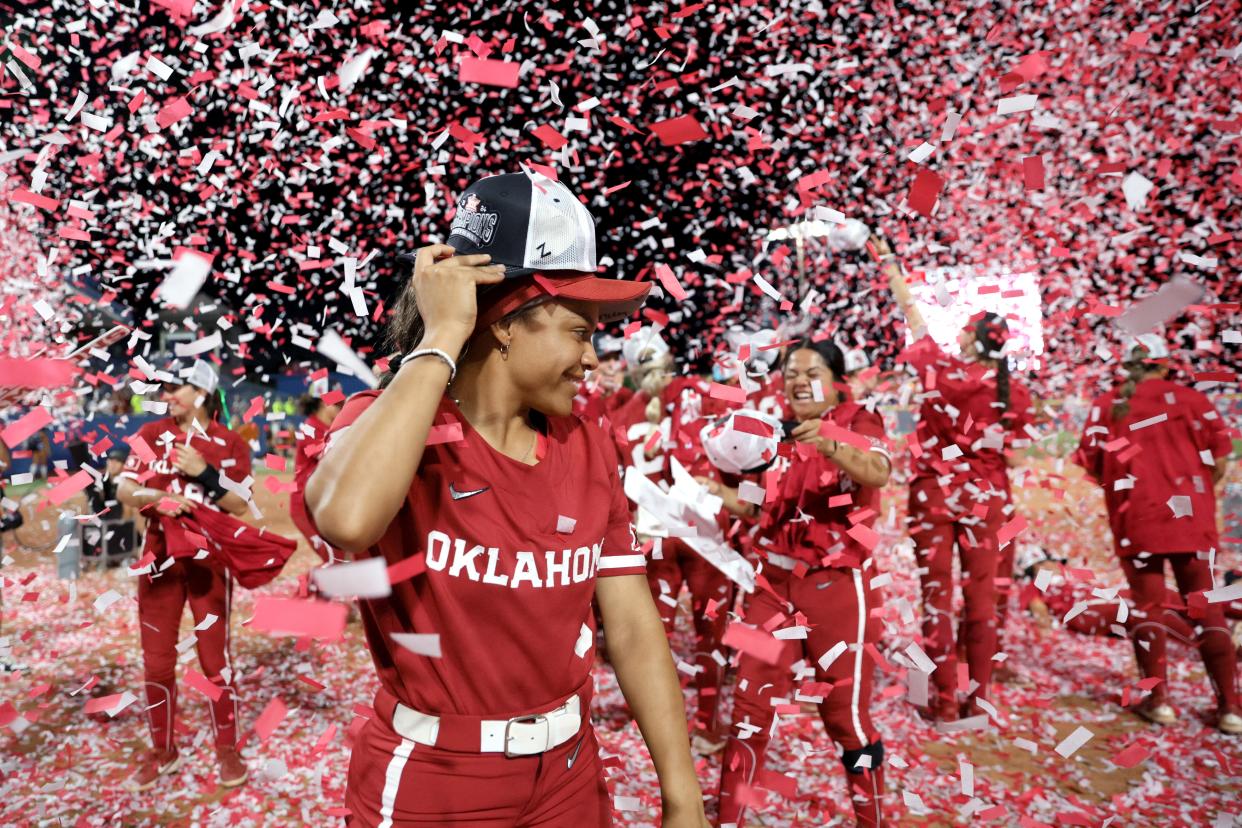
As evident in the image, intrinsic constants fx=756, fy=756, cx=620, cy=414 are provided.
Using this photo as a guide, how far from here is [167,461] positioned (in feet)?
13.7

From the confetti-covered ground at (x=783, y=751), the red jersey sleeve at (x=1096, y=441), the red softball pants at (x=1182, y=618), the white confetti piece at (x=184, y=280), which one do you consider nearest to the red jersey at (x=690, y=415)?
the confetti-covered ground at (x=783, y=751)

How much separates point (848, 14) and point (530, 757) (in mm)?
9509

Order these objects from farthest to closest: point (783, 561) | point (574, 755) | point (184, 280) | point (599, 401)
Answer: point (599, 401) < point (783, 561) < point (184, 280) < point (574, 755)

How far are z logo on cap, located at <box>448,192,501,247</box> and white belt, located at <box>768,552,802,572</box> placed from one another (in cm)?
237

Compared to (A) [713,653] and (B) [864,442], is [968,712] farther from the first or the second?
(B) [864,442]

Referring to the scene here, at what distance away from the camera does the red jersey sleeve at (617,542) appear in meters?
1.81

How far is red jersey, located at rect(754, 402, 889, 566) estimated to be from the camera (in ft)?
11.2

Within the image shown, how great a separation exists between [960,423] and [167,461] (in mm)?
4727

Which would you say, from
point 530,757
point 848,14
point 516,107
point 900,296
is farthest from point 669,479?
point 516,107

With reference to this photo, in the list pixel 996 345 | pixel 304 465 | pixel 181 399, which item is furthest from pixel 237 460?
pixel 996 345

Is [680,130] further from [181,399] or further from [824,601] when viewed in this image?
[181,399]

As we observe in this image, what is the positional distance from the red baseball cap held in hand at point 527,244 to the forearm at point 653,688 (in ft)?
2.50

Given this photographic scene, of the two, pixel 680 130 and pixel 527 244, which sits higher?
pixel 680 130

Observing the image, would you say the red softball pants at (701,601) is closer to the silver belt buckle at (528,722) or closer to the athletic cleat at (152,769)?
the athletic cleat at (152,769)
